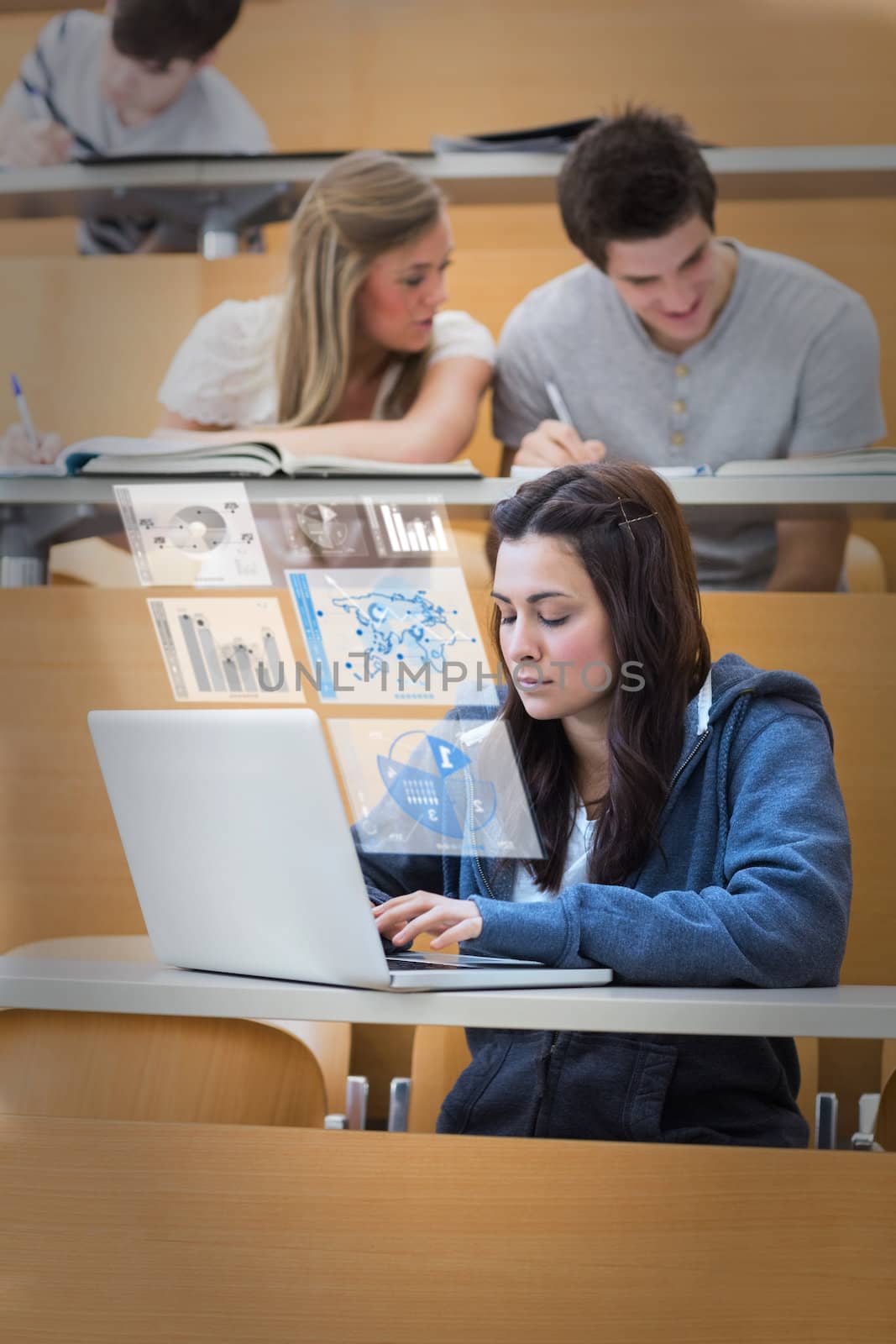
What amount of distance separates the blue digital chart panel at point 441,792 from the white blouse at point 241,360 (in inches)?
19.6

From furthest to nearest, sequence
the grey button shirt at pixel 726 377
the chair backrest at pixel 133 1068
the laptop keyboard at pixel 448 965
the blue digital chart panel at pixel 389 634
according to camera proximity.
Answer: the grey button shirt at pixel 726 377 → the blue digital chart panel at pixel 389 634 → the chair backrest at pixel 133 1068 → the laptop keyboard at pixel 448 965

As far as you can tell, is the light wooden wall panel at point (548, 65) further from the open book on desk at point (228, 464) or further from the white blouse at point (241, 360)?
the open book on desk at point (228, 464)

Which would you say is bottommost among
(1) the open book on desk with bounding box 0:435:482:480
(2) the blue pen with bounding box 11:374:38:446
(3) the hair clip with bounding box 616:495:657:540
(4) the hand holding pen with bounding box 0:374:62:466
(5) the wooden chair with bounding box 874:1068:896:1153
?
(5) the wooden chair with bounding box 874:1068:896:1153

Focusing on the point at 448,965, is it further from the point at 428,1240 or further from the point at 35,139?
the point at 35,139

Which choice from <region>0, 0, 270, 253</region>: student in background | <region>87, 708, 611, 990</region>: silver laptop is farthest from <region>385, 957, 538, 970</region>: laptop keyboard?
<region>0, 0, 270, 253</region>: student in background

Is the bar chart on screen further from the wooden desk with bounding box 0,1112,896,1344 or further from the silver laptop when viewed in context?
the wooden desk with bounding box 0,1112,896,1344

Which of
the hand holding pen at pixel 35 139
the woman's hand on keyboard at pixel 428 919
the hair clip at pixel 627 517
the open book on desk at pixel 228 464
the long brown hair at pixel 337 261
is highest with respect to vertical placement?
the hand holding pen at pixel 35 139

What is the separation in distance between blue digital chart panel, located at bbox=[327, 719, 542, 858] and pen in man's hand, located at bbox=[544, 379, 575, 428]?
457 mm

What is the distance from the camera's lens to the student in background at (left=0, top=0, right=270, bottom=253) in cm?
173

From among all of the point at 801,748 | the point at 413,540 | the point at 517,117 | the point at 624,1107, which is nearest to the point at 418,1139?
the point at 624,1107

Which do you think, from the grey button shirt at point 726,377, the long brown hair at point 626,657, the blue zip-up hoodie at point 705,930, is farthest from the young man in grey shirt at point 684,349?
the blue zip-up hoodie at point 705,930

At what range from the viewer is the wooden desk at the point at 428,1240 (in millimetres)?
770

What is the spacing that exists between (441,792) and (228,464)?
431 millimetres

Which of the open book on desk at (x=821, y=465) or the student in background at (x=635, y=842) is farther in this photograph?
the open book on desk at (x=821, y=465)
